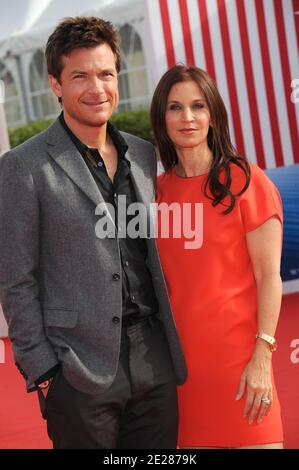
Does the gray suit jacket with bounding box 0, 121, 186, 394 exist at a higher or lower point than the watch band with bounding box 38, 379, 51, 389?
higher

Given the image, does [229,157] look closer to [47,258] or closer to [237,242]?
[237,242]

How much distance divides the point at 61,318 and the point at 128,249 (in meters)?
0.26

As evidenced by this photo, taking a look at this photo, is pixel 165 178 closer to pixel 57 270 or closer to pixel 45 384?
pixel 57 270

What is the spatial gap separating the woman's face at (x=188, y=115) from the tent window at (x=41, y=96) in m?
9.63

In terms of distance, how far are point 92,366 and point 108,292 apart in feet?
0.64

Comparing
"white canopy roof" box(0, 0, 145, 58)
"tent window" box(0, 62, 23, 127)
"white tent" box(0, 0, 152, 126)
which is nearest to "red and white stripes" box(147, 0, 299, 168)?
"white tent" box(0, 0, 152, 126)

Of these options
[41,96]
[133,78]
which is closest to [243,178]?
[133,78]

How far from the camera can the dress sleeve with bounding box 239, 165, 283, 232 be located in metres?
2.35

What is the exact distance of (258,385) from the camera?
91.4 inches

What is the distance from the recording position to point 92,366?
86.0 inches

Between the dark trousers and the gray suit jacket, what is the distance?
0.14 feet

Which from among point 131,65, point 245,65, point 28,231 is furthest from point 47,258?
point 131,65

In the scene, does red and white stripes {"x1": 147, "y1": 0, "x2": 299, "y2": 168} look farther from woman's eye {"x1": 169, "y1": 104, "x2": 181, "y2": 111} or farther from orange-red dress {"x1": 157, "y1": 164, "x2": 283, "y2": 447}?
orange-red dress {"x1": 157, "y1": 164, "x2": 283, "y2": 447}

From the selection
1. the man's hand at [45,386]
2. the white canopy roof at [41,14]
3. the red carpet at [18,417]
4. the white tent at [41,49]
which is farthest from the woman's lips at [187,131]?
the white canopy roof at [41,14]
